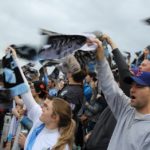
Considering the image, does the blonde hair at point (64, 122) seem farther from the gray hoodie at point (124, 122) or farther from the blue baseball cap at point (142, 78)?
the blue baseball cap at point (142, 78)

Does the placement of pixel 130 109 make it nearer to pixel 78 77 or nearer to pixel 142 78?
pixel 142 78

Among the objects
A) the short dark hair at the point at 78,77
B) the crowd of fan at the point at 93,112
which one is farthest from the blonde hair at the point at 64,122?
the short dark hair at the point at 78,77

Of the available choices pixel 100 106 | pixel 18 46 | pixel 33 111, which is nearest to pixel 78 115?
pixel 100 106

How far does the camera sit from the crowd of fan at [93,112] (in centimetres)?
347

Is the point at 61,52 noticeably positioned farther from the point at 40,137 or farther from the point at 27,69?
the point at 27,69

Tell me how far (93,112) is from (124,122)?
7.75 ft

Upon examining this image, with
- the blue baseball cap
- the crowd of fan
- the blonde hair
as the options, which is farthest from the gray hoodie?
the blonde hair

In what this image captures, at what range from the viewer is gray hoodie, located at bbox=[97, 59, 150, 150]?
10.8 feet

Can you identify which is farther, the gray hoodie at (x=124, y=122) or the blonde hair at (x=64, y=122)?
the blonde hair at (x=64, y=122)

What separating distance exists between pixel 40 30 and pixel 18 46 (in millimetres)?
606

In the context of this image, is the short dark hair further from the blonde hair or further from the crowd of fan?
the blonde hair

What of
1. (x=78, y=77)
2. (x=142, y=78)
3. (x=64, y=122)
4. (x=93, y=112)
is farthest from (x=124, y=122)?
(x=78, y=77)

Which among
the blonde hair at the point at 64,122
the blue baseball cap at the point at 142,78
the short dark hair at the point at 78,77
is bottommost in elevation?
the blonde hair at the point at 64,122

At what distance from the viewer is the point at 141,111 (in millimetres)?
3492
